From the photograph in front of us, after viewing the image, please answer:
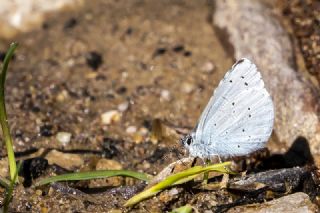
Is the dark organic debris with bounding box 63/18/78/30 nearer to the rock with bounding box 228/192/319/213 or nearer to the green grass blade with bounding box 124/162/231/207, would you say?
the green grass blade with bounding box 124/162/231/207

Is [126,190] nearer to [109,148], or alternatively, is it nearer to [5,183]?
[5,183]

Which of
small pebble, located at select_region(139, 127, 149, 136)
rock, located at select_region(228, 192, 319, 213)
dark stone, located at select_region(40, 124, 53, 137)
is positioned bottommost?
rock, located at select_region(228, 192, 319, 213)

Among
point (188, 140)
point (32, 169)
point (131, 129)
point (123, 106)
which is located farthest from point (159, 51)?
point (32, 169)

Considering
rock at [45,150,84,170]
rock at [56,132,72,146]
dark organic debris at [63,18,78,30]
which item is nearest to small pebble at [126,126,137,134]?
rock at [56,132,72,146]

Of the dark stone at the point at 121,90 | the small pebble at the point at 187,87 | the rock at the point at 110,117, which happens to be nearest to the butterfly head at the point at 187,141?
the rock at the point at 110,117

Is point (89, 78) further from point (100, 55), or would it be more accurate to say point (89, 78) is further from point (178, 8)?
point (178, 8)
